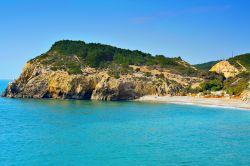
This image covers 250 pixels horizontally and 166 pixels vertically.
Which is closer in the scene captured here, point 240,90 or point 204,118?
point 204,118

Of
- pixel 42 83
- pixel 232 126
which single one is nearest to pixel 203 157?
pixel 232 126

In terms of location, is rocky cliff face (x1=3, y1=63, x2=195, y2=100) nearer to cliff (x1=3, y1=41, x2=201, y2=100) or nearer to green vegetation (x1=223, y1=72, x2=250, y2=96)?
cliff (x1=3, y1=41, x2=201, y2=100)

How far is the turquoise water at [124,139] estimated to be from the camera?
28500 mm

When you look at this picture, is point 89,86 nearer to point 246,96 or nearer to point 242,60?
point 246,96

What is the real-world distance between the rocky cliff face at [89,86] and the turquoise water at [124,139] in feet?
106

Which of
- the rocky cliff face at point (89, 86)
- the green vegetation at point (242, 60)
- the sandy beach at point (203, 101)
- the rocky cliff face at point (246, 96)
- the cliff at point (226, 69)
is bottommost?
the sandy beach at point (203, 101)

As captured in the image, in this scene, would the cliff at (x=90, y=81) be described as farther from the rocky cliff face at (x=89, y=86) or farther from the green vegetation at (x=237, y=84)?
Answer: the green vegetation at (x=237, y=84)

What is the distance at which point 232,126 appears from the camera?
45.5m

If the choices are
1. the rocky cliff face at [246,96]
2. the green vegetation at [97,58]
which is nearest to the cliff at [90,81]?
the green vegetation at [97,58]

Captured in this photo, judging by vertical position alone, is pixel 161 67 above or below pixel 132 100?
above

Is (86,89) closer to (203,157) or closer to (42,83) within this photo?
(42,83)

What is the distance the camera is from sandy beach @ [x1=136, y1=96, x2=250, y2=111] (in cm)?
6851

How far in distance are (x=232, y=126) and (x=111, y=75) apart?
166ft

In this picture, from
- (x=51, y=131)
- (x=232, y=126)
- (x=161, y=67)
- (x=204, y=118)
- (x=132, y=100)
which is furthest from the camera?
(x=161, y=67)
